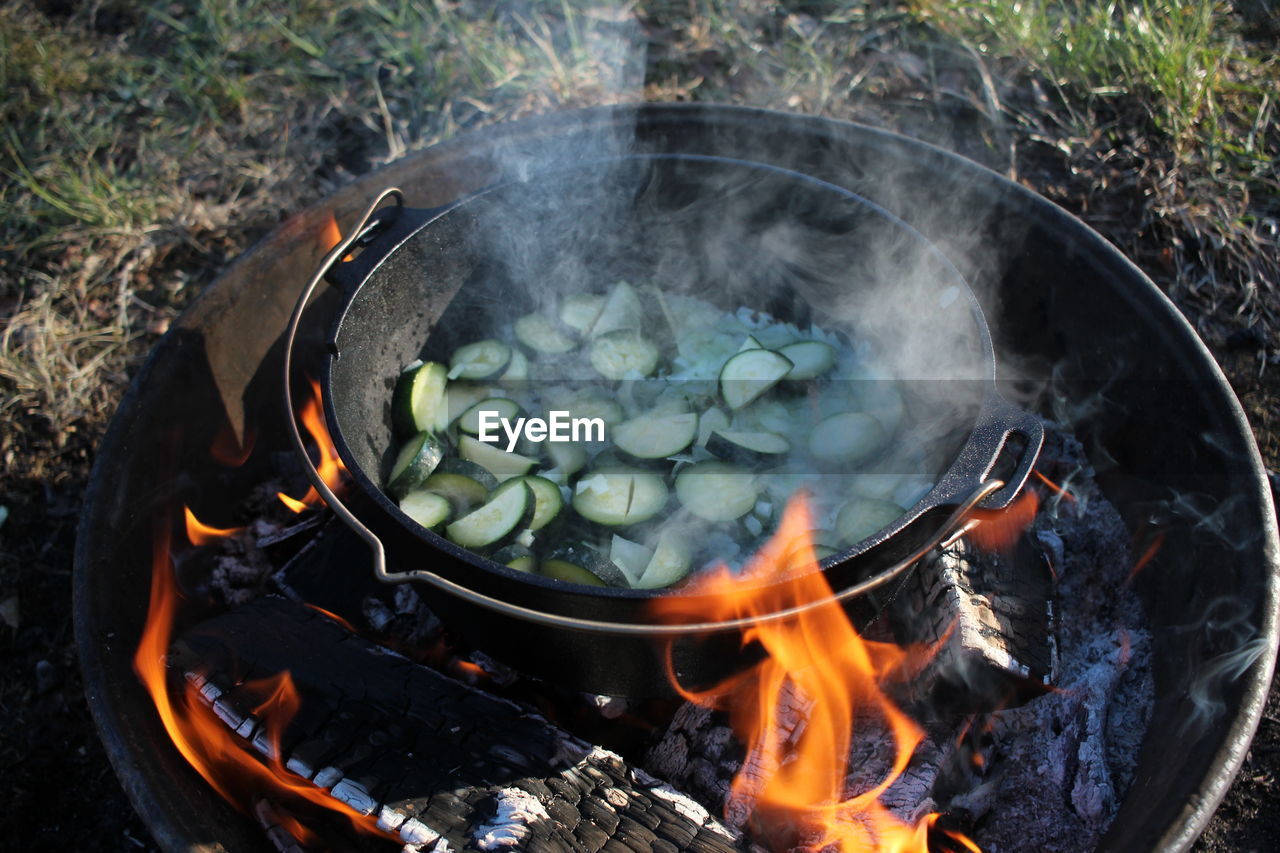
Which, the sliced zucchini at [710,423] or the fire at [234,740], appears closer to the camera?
the fire at [234,740]

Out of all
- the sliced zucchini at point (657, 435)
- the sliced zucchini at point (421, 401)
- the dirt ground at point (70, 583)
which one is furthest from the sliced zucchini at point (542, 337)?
the dirt ground at point (70, 583)

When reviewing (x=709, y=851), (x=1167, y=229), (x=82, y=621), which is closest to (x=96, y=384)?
(x=82, y=621)

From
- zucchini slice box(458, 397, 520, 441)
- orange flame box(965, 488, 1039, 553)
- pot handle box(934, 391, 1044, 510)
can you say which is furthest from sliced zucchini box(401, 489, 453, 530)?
orange flame box(965, 488, 1039, 553)

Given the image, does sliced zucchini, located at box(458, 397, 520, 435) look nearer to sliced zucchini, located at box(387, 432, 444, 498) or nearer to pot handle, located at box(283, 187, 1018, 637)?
sliced zucchini, located at box(387, 432, 444, 498)

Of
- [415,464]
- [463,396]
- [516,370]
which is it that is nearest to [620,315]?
[516,370]

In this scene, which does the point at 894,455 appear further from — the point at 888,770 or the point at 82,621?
the point at 82,621

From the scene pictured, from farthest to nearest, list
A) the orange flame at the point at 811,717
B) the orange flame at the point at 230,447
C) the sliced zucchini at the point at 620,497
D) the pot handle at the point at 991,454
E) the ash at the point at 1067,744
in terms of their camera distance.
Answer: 1. the orange flame at the point at 230,447
2. the sliced zucchini at the point at 620,497
3. the ash at the point at 1067,744
4. the orange flame at the point at 811,717
5. the pot handle at the point at 991,454

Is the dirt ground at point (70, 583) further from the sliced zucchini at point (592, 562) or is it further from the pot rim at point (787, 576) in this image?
the sliced zucchini at point (592, 562)
